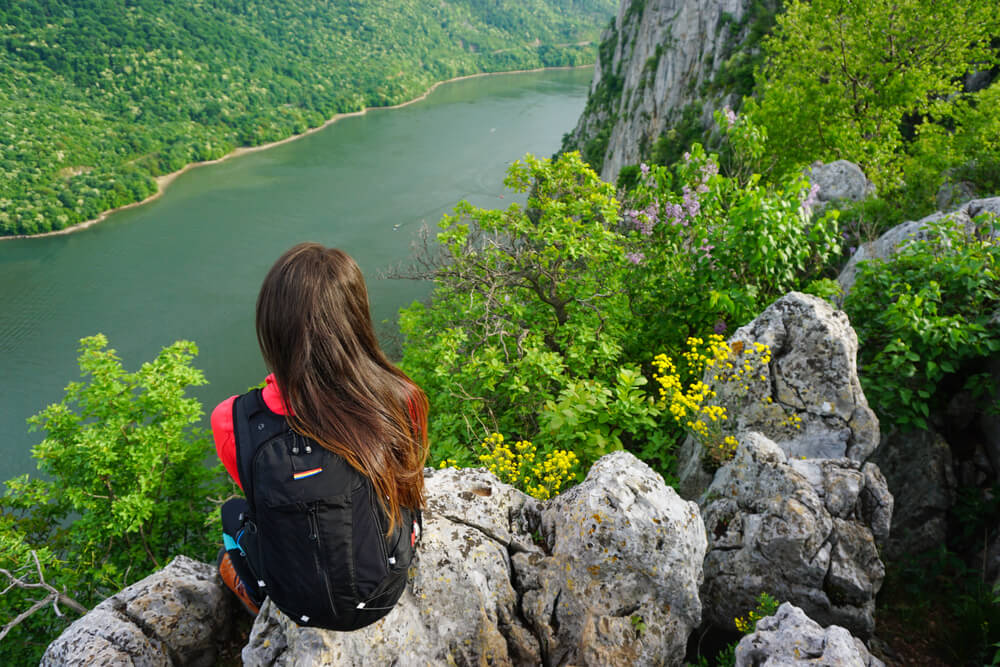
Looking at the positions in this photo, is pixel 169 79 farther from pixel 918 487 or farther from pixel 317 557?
pixel 918 487

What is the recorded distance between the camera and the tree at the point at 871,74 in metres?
9.84

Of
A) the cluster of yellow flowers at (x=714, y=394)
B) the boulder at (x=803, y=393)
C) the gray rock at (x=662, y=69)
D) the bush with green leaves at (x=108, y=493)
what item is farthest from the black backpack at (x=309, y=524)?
the gray rock at (x=662, y=69)

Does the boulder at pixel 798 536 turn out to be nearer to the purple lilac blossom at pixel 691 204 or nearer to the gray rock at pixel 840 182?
the purple lilac blossom at pixel 691 204

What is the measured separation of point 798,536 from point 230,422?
9.56 ft

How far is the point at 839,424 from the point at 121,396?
334 inches

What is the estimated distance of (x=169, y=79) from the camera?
213 ft

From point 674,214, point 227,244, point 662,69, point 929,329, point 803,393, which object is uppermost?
point 662,69

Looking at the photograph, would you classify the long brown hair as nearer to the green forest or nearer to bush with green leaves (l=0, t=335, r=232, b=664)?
the green forest

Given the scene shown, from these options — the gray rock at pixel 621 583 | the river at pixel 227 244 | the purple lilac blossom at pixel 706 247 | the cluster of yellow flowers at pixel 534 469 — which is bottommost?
the river at pixel 227 244

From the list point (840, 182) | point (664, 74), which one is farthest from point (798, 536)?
point (664, 74)

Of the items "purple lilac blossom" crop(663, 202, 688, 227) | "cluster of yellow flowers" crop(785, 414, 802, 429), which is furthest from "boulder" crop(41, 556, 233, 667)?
"purple lilac blossom" crop(663, 202, 688, 227)

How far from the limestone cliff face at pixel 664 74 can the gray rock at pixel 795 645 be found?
110 ft

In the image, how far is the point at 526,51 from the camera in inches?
4220

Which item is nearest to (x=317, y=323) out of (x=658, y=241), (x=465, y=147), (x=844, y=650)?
(x=844, y=650)
